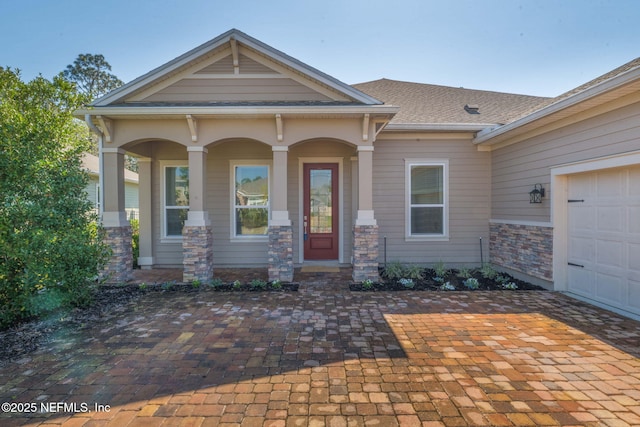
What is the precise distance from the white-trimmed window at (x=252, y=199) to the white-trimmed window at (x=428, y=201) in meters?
3.45

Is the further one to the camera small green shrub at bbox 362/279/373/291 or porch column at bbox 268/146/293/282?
porch column at bbox 268/146/293/282

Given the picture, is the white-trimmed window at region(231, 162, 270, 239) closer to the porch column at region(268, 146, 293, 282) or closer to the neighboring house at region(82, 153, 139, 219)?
the porch column at region(268, 146, 293, 282)

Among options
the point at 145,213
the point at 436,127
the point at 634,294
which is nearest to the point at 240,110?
the point at 145,213

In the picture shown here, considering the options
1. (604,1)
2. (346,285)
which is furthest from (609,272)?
(604,1)

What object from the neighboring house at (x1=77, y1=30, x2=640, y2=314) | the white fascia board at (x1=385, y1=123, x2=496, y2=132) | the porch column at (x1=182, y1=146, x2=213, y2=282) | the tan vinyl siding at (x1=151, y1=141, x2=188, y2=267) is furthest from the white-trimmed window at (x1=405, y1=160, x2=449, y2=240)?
the tan vinyl siding at (x1=151, y1=141, x2=188, y2=267)

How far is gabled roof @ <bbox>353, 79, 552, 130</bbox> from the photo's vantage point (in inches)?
287

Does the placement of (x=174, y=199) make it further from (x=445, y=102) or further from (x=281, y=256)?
(x=445, y=102)

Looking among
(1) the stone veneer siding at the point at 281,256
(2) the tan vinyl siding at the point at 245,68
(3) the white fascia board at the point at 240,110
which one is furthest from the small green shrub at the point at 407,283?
(2) the tan vinyl siding at the point at 245,68

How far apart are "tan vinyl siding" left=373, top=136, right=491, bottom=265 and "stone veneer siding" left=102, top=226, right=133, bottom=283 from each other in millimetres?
5456

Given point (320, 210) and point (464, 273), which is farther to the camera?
point (320, 210)

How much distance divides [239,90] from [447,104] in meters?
5.61

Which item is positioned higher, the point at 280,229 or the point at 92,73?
the point at 92,73

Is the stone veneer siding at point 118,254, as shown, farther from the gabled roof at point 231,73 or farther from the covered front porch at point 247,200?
the gabled roof at point 231,73

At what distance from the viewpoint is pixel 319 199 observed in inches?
303
